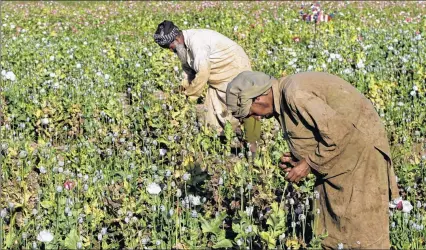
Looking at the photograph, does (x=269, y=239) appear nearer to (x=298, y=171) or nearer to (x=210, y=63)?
(x=298, y=171)

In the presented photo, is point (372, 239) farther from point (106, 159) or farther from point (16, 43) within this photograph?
point (16, 43)

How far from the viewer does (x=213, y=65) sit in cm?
632

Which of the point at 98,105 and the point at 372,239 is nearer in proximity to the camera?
the point at 372,239

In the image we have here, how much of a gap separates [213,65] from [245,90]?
281cm

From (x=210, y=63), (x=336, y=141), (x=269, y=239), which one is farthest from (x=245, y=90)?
(x=210, y=63)

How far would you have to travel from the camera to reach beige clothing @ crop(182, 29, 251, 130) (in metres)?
6.09

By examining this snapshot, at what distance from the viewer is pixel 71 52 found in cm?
1025

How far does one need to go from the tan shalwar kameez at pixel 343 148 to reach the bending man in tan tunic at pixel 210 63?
225 cm

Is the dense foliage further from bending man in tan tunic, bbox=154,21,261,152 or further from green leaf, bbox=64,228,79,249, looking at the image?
bending man in tan tunic, bbox=154,21,261,152

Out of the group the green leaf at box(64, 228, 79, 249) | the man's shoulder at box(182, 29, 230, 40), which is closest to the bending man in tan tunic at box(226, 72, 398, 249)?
the green leaf at box(64, 228, 79, 249)

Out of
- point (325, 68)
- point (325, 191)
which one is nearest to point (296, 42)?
point (325, 68)

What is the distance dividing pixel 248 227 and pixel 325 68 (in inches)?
207

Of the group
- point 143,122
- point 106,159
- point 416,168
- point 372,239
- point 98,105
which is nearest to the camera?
point 372,239

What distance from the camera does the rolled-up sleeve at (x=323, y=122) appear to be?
346 centimetres
